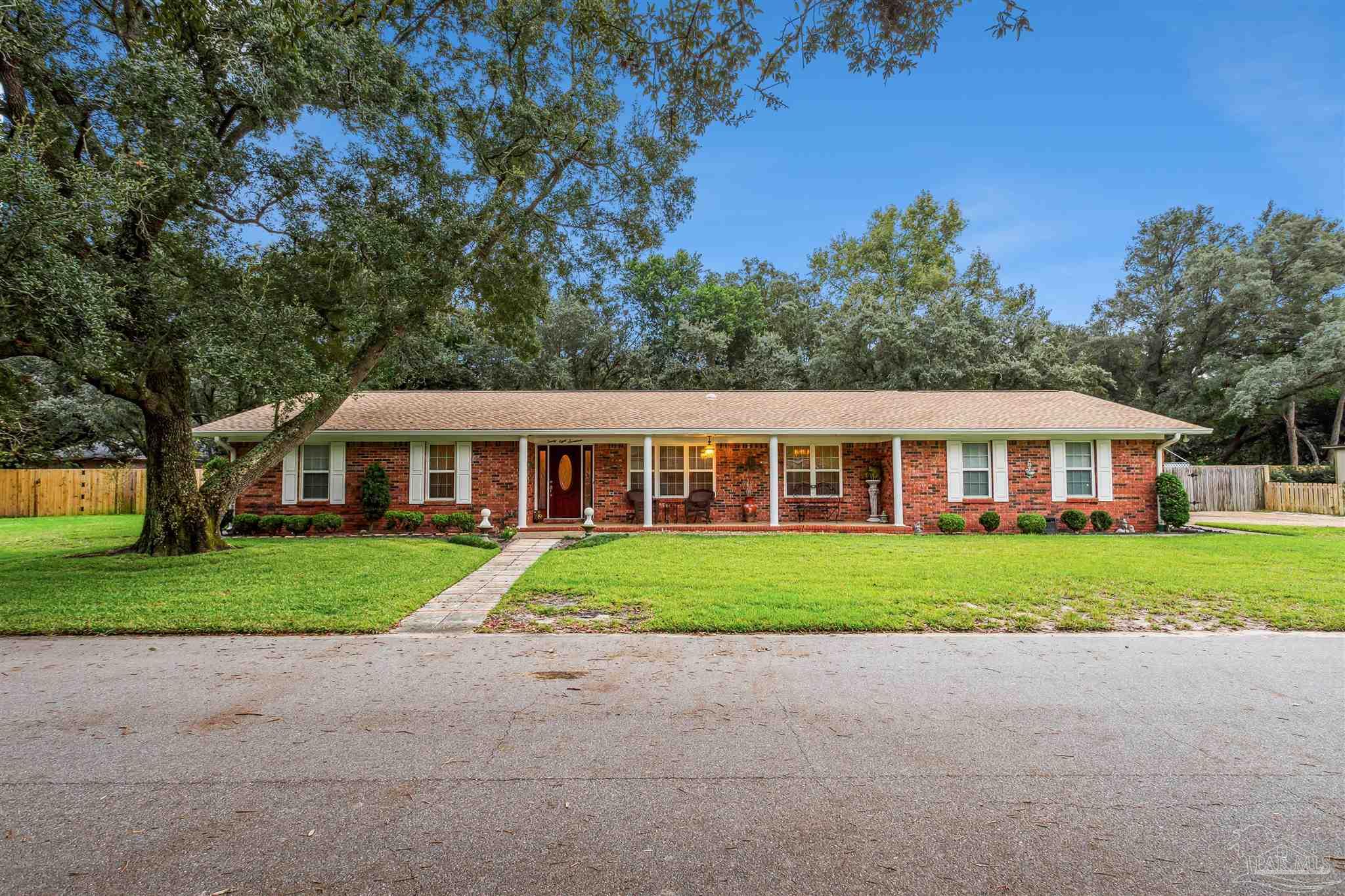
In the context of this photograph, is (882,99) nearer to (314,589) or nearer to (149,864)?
(149,864)

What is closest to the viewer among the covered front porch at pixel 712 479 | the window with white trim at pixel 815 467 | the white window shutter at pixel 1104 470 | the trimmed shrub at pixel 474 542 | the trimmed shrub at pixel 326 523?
the trimmed shrub at pixel 474 542

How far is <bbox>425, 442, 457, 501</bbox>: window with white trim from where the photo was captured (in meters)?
15.3

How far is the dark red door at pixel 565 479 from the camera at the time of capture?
54.0 ft

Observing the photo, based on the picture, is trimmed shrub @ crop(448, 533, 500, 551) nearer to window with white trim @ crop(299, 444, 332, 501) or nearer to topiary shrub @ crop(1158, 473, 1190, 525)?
window with white trim @ crop(299, 444, 332, 501)

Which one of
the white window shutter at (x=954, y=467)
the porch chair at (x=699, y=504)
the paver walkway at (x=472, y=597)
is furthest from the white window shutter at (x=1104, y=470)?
the paver walkway at (x=472, y=597)

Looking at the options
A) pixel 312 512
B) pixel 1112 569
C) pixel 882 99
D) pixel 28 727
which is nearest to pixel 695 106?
pixel 882 99

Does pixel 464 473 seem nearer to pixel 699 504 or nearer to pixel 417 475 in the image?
pixel 417 475

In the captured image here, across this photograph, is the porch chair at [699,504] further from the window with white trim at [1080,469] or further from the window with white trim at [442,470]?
the window with white trim at [1080,469]

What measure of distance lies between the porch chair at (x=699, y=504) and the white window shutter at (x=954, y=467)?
18.9ft

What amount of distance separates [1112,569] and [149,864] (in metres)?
10.5

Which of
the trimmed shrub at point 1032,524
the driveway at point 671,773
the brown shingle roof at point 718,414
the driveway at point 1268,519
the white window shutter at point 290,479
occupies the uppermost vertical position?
the brown shingle roof at point 718,414

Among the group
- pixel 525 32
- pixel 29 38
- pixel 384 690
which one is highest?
pixel 525 32

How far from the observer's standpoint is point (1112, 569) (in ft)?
29.5

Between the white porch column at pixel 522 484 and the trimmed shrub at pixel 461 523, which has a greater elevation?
the white porch column at pixel 522 484
